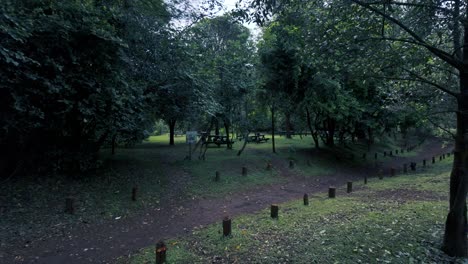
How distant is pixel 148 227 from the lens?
240 inches

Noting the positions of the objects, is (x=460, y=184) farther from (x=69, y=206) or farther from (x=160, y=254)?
(x=69, y=206)

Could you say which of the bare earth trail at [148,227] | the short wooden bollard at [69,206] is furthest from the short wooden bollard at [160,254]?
the short wooden bollard at [69,206]

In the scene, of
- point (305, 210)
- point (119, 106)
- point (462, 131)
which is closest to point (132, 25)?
point (119, 106)

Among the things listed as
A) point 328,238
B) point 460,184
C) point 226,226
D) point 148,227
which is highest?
point 460,184

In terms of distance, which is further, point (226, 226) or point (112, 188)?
point (112, 188)

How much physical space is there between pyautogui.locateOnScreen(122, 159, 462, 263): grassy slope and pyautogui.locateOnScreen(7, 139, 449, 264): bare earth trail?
808mm

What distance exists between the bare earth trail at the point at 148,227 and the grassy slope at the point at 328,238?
81cm

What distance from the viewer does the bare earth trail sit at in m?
4.72

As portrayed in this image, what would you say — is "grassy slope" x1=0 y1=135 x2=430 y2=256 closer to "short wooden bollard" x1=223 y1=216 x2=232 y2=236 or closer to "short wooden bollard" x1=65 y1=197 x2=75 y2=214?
"short wooden bollard" x1=65 y1=197 x2=75 y2=214

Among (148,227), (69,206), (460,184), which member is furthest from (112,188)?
(460,184)

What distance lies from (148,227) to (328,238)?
157 inches

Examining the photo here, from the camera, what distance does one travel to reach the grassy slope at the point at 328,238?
396cm

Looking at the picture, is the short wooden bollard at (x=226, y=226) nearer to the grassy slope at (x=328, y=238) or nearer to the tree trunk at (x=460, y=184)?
the grassy slope at (x=328, y=238)

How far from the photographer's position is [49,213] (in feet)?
20.6
